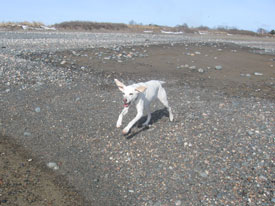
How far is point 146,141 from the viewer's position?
711cm

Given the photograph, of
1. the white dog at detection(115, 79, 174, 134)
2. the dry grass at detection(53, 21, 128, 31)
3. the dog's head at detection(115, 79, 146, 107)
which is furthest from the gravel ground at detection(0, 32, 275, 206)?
the dry grass at detection(53, 21, 128, 31)

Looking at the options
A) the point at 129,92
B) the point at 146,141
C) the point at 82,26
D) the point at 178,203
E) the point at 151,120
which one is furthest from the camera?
the point at 82,26

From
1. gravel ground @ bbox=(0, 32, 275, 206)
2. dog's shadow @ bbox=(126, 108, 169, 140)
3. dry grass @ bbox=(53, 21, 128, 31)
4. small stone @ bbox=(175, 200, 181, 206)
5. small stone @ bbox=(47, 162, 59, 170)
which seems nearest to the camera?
small stone @ bbox=(175, 200, 181, 206)

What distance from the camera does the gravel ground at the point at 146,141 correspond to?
5.55 meters

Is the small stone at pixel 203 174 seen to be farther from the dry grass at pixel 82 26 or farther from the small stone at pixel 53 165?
the dry grass at pixel 82 26

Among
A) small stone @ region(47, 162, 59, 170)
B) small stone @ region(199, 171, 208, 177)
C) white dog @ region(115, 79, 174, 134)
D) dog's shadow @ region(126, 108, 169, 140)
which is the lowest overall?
small stone @ region(47, 162, 59, 170)

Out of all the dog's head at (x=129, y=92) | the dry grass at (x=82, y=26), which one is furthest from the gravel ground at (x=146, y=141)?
the dry grass at (x=82, y=26)

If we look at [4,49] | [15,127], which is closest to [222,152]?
[15,127]

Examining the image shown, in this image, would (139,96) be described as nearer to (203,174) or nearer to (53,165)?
(203,174)

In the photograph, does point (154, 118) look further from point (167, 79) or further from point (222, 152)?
point (167, 79)

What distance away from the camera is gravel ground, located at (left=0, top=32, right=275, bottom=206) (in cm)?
555

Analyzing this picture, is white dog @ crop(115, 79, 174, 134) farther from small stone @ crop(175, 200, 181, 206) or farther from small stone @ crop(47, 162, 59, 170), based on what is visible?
small stone @ crop(175, 200, 181, 206)

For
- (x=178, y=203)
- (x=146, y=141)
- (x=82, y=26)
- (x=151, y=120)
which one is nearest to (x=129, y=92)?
(x=146, y=141)

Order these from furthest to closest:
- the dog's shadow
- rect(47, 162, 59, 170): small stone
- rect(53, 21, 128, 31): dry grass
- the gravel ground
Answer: rect(53, 21, 128, 31): dry grass, the dog's shadow, rect(47, 162, 59, 170): small stone, the gravel ground
